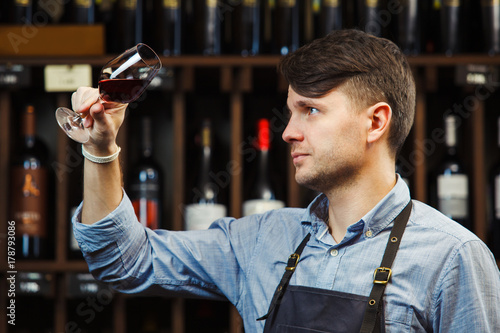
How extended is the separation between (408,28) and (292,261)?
95 centimetres

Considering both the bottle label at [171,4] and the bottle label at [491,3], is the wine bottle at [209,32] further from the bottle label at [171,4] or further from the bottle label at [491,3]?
the bottle label at [491,3]

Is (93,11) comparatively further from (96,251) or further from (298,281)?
(298,281)

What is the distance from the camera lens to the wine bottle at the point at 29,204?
1762 millimetres

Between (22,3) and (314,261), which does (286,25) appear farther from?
(314,261)

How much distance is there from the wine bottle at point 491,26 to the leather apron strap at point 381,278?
889 mm

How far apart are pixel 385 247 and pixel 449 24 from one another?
37.7 inches

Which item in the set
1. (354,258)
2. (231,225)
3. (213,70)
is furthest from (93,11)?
(354,258)

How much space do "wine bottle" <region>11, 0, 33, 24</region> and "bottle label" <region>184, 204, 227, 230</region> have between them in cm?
74

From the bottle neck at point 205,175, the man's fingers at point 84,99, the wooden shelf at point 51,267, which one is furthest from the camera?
the bottle neck at point 205,175

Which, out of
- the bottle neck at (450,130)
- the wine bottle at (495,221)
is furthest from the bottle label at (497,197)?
the bottle neck at (450,130)

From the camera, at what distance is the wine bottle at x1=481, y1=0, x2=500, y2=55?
1.78 metres

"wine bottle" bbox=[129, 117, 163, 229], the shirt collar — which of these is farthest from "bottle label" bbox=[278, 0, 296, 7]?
the shirt collar

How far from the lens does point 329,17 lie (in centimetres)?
185

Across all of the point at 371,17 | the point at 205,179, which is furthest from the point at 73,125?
the point at 371,17
